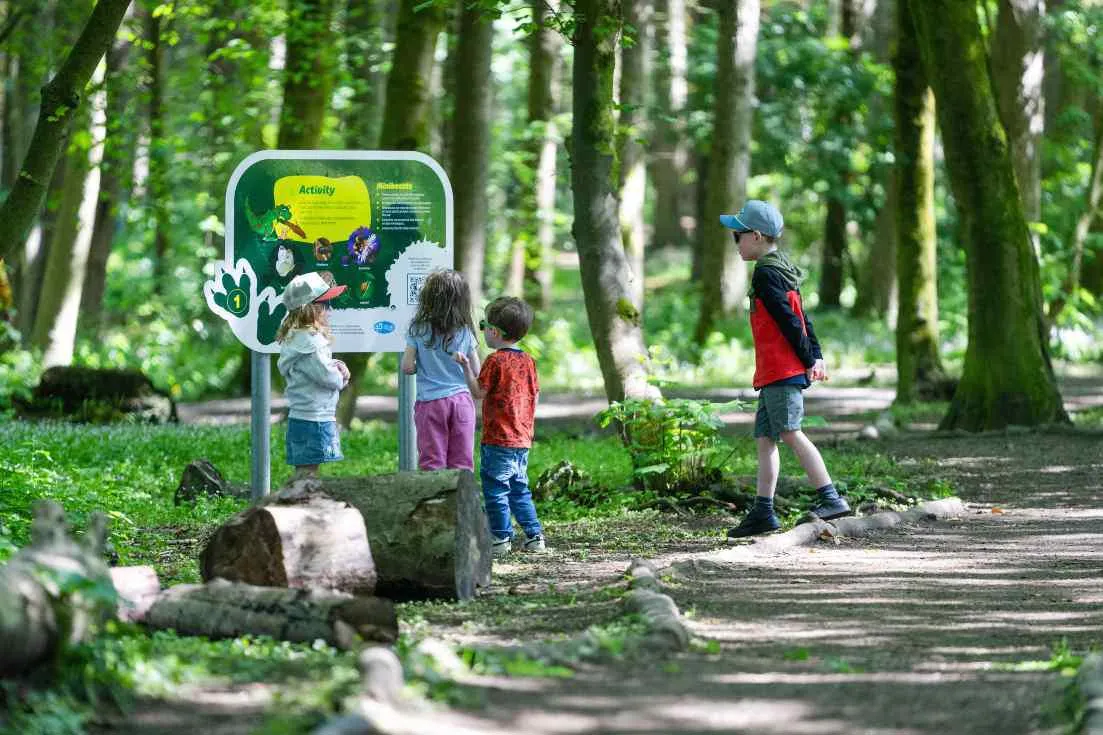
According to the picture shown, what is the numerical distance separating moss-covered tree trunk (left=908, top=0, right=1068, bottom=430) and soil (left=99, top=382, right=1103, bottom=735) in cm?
372

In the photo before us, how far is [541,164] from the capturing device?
95.0ft

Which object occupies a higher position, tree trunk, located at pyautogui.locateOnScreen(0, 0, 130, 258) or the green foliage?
tree trunk, located at pyautogui.locateOnScreen(0, 0, 130, 258)

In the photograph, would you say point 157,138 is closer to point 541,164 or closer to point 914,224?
point 541,164

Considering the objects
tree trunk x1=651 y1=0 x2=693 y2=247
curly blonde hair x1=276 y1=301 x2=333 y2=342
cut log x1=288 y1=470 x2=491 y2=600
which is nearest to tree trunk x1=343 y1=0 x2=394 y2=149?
tree trunk x1=651 y1=0 x2=693 y2=247

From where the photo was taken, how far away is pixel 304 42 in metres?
20.4

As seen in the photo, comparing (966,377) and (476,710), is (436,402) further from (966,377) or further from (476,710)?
(966,377)

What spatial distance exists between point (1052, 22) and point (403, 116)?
44.7ft

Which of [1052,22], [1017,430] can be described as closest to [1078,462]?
[1017,430]

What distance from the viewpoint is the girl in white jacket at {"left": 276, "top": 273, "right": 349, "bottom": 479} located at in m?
9.64

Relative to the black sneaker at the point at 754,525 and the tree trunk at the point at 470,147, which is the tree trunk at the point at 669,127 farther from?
the black sneaker at the point at 754,525

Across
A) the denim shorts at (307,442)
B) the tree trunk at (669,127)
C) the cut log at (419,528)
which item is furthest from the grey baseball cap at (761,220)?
the tree trunk at (669,127)

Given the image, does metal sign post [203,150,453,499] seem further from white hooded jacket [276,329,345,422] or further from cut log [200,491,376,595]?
cut log [200,491,376,595]

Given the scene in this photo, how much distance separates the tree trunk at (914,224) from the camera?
1892cm

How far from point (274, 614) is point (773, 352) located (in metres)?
4.46
